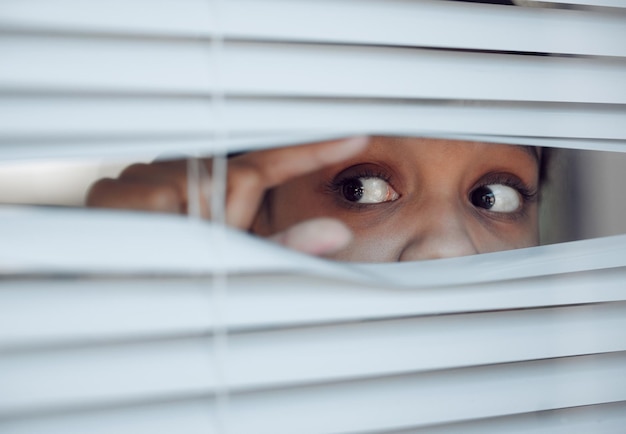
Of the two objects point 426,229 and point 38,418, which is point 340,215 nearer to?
point 426,229

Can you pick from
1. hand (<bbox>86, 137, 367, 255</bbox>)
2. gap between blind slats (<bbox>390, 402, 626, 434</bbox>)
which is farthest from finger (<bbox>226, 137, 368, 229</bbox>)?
gap between blind slats (<bbox>390, 402, 626, 434</bbox>)

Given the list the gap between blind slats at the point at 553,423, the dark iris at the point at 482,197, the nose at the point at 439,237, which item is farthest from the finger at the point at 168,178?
the dark iris at the point at 482,197

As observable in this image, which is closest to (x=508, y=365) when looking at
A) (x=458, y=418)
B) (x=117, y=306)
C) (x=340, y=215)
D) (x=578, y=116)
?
(x=458, y=418)

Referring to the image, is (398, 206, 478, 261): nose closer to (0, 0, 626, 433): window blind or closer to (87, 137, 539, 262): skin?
(87, 137, 539, 262): skin

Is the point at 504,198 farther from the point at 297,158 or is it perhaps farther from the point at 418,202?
the point at 297,158

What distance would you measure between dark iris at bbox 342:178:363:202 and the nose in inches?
5.7

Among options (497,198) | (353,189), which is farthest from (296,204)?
(497,198)

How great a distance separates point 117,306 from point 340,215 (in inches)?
28.9

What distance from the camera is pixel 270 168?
0.64 meters

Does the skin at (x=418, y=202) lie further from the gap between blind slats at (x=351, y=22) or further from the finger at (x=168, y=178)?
the gap between blind slats at (x=351, y=22)

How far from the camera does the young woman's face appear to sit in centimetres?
105

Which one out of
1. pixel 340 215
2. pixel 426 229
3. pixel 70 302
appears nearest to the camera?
pixel 70 302

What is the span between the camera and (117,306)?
47cm

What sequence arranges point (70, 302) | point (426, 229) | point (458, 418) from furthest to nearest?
point (426, 229) → point (458, 418) → point (70, 302)
